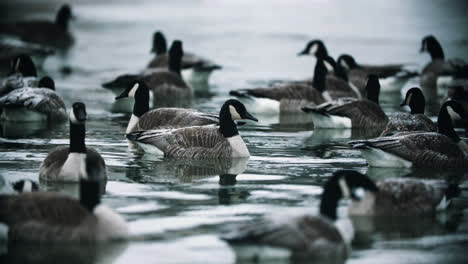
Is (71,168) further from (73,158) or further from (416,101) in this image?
(416,101)

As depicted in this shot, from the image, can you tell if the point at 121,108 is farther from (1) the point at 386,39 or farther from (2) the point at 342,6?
(2) the point at 342,6

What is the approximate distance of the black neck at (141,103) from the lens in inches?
568

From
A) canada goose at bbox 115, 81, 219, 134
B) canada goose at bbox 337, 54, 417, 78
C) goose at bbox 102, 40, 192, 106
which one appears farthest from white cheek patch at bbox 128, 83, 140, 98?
canada goose at bbox 337, 54, 417, 78

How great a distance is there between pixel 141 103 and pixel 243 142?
2.75 m

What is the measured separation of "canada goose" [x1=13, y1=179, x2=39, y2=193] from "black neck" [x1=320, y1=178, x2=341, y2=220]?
3035mm

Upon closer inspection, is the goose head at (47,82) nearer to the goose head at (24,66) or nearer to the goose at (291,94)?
the goose head at (24,66)

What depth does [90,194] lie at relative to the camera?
314 inches

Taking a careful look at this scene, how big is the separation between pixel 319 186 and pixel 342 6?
112 feet

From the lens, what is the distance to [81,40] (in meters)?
33.2

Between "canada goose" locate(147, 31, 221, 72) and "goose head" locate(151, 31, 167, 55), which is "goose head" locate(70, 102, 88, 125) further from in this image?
"goose head" locate(151, 31, 167, 55)

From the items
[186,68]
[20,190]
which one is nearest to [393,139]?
[20,190]

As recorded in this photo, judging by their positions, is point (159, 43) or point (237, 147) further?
point (159, 43)

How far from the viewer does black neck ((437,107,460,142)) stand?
1221 cm

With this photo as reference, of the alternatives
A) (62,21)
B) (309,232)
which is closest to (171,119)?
(309,232)
